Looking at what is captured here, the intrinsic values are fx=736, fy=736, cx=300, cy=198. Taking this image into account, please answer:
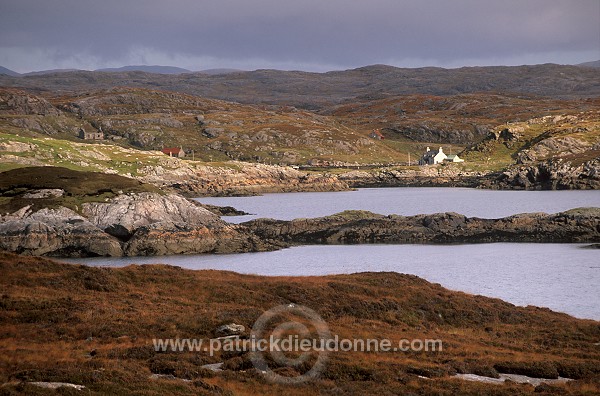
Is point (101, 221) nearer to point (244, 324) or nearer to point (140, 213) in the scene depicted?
point (140, 213)

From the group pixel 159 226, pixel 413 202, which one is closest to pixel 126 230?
pixel 159 226

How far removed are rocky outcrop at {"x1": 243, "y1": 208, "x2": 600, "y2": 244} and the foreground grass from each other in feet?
142

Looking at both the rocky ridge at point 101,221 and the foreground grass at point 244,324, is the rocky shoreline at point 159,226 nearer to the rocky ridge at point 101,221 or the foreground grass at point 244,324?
the rocky ridge at point 101,221

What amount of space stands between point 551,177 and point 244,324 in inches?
5660

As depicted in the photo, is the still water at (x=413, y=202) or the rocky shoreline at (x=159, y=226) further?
the still water at (x=413, y=202)

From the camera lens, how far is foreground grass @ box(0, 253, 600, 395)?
2320 cm

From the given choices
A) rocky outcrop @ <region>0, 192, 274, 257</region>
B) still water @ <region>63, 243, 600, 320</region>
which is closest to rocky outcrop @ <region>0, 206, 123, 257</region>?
rocky outcrop @ <region>0, 192, 274, 257</region>

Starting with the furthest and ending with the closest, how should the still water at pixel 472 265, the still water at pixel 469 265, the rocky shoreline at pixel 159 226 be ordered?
the rocky shoreline at pixel 159 226 → the still water at pixel 469 265 → the still water at pixel 472 265

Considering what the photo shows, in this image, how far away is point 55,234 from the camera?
7238cm

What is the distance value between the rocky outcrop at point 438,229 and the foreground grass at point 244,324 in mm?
43282

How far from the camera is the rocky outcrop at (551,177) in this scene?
15900 centimetres

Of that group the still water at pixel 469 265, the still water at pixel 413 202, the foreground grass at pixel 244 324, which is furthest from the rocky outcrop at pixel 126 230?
the foreground grass at pixel 244 324

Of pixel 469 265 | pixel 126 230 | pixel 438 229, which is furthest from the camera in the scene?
pixel 438 229

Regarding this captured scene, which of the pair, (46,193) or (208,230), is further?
(208,230)
